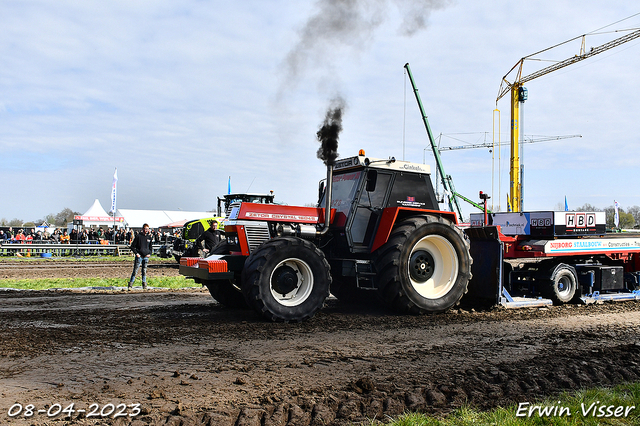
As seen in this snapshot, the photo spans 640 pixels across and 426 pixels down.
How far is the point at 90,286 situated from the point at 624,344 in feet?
36.2

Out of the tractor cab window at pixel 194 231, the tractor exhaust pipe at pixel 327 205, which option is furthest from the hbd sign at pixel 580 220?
the tractor cab window at pixel 194 231

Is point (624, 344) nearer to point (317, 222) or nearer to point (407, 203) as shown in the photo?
point (407, 203)

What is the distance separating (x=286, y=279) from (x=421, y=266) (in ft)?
7.74

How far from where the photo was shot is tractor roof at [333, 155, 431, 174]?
8109 mm

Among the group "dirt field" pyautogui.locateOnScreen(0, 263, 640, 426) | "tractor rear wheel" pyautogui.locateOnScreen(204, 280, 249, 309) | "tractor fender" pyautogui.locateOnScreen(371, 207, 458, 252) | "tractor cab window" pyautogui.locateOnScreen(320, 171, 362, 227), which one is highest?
"tractor cab window" pyautogui.locateOnScreen(320, 171, 362, 227)

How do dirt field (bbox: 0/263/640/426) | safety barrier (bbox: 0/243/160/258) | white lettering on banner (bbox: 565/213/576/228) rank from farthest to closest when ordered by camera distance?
safety barrier (bbox: 0/243/160/258), white lettering on banner (bbox: 565/213/576/228), dirt field (bbox: 0/263/640/426)

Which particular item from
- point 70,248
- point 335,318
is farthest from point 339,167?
point 70,248

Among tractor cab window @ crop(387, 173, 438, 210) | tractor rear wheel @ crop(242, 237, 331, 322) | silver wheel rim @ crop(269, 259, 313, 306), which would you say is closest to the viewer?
tractor rear wheel @ crop(242, 237, 331, 322)

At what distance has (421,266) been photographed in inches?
321

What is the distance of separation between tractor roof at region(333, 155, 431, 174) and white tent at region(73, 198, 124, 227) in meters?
40.1

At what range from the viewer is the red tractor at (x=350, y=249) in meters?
7.03

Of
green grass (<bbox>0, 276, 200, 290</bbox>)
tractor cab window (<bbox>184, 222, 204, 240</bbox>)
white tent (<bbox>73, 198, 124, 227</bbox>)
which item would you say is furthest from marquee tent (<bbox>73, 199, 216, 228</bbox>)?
green grass (<bbox>0, 276, 200, 290</bbox>)

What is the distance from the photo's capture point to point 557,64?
42.2 meters

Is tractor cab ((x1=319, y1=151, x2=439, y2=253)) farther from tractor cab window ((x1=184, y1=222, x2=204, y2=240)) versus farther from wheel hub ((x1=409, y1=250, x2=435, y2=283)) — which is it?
tractor cab window ((x1=184, y1=222, x2=204, y2=240))
